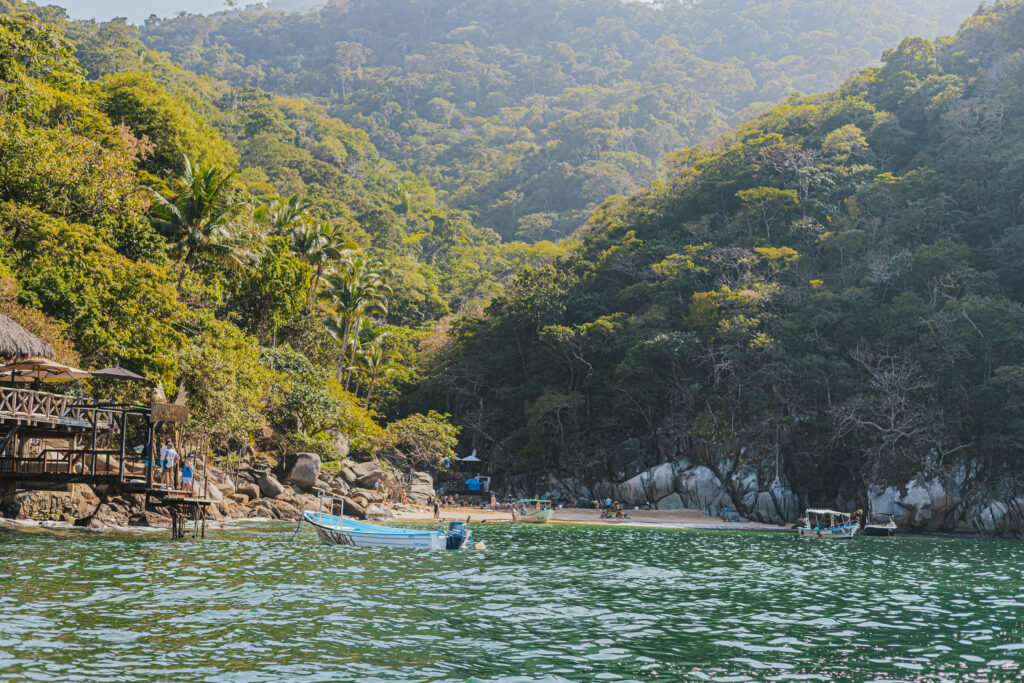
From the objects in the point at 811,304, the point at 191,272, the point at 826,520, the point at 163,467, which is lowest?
the point at 826,520

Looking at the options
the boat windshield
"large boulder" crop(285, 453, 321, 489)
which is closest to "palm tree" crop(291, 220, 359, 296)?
"large boulder" crop(285, 453, 321, 489)

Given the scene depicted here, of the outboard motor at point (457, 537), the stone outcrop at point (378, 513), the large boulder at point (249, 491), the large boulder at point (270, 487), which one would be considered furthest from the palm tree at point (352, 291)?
the outboard motor at point (457, 537)

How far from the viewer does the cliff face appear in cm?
3875

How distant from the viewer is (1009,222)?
48.7 m

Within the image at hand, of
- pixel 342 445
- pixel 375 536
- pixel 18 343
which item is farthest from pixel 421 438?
pixel 18 343

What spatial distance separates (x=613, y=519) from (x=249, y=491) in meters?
18.4

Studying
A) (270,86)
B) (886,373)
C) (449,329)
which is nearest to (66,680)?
(886,373)

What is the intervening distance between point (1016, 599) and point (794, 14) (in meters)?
199

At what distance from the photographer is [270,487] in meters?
35.4

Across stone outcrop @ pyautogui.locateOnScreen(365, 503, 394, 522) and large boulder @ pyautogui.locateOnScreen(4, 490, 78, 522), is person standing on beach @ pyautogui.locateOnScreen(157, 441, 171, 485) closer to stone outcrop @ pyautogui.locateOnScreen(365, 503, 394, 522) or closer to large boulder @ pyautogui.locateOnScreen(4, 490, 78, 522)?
large boulder @ pyautogui.locateOnScreen(4, 490, 78, 522)

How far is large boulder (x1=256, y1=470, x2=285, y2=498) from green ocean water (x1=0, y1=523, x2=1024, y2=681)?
10367 mm

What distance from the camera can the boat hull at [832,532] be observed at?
35.6 meters

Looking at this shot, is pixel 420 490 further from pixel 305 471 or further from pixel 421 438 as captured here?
pixel 305 471

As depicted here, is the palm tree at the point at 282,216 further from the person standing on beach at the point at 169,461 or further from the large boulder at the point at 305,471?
the person standing on beach at the point at 169,461
